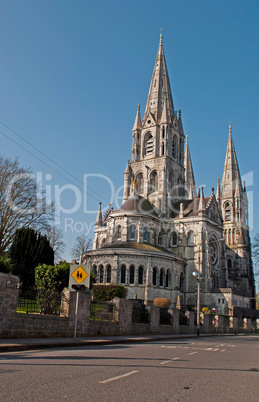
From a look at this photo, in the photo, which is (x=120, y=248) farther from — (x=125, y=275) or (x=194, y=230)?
(x=194, y=230)

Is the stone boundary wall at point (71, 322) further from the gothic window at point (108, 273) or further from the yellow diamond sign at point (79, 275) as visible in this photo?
the gothic window at point (108, 273)

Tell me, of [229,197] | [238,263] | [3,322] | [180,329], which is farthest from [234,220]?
[3,322]

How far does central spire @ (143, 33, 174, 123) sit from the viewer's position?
244 ft

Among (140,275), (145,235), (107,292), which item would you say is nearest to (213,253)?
(145,235)

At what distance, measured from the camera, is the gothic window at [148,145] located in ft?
237

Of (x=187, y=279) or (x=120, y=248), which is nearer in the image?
(x=120, y=248)

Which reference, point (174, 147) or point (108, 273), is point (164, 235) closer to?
point (108, 273)

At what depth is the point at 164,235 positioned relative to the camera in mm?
63625

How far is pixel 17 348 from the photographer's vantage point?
37.2 ft

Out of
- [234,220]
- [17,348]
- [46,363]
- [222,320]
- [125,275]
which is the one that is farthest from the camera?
[234,220]

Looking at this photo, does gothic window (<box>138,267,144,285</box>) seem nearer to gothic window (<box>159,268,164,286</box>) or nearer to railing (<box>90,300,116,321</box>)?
gothic window (<box>159,268,164,286</box>)

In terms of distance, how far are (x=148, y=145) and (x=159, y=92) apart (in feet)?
36.7

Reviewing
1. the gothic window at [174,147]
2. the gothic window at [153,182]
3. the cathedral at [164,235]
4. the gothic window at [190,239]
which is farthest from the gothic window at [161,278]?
the gothic window at [174,147]

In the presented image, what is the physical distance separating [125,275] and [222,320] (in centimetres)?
1381
